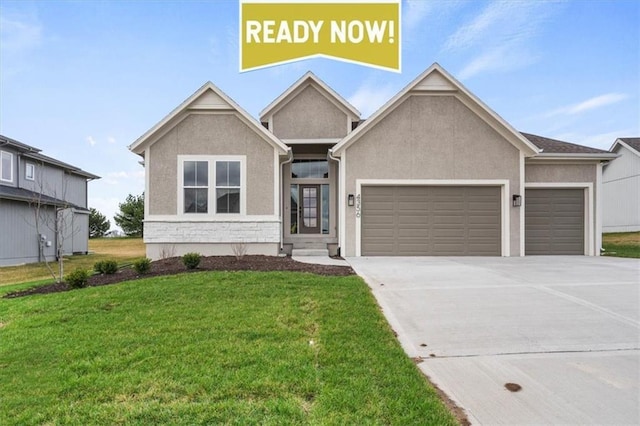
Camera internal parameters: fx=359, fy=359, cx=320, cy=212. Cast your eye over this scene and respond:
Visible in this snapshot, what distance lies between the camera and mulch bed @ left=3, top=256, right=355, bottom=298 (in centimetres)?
755

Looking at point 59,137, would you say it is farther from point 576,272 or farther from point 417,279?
point 576,272

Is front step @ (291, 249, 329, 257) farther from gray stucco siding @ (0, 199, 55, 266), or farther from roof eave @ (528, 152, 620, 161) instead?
gray stucco siding @ (0, 199, 55, 266)

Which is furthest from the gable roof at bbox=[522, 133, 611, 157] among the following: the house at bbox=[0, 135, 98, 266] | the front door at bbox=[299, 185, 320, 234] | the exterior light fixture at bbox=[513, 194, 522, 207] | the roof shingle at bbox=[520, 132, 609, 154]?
the house at bbox=[0, 135, 98, 266]

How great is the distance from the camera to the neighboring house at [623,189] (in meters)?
24.4

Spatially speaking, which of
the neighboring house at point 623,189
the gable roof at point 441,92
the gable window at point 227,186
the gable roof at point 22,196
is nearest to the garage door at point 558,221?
the gable roof at point 441,92

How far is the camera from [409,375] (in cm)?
329

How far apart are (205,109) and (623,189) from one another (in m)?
29.0

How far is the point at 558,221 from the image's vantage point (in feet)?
40.8

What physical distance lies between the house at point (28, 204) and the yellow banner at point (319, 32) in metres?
11.2

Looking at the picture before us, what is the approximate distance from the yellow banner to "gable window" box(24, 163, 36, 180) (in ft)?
55.2

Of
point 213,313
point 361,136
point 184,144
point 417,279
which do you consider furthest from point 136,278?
point 361,136

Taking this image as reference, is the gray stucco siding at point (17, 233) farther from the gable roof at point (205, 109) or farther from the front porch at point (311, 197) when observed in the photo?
the front porch at point (311, 197)

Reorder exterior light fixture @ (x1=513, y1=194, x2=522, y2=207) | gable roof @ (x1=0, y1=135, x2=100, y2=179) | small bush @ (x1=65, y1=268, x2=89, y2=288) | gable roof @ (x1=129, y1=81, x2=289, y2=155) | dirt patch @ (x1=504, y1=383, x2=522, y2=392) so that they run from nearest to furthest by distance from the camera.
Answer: dirt patch @ (x1=504, y1=383, x2=522, y2=392)
small bush @ (x1=65, y1=268, x2=89, y2=288)
gable roof @ (x1=129, y1=81, x2=289, y2=155)
exterior light fixture @ (x1=513, y1=194, x2=522, y2=207)
gable roof @ (x1=0, y1=135, x2=100, y2=179)

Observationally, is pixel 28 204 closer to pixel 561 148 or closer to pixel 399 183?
pixel 399 183
